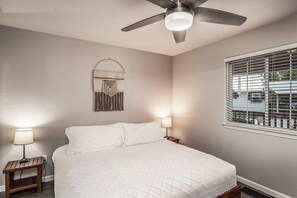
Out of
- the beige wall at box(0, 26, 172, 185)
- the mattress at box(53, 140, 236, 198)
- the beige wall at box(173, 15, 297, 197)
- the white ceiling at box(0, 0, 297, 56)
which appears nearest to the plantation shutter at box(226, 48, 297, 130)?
the beige wall at box(173, 15, 297, 197)

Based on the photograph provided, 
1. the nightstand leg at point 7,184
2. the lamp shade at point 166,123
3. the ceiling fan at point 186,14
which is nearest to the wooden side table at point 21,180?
the nightstand leg at point 7,184

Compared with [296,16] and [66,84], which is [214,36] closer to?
[296,16]

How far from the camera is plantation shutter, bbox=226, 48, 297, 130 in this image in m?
2.13

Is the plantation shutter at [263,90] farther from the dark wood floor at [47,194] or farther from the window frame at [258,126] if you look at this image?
the dark wood floor at [47,194]

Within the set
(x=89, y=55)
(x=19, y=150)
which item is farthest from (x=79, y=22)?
(x=19, y=150)

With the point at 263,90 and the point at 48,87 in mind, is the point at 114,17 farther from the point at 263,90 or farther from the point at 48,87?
the point at 263,90

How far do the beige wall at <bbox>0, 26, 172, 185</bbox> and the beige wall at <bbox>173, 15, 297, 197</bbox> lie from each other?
1.14m

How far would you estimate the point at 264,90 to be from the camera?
7.86 ft

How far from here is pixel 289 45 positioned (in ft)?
6.79

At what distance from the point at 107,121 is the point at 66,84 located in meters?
0.97

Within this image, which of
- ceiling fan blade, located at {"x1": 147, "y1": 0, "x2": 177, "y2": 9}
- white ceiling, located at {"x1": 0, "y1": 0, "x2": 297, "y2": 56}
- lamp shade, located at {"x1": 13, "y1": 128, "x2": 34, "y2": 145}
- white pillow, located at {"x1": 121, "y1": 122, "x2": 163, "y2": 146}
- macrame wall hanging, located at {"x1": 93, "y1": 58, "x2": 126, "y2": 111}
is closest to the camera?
ceiling fan blade, located at {"x1": 147, "y1": 0, "x2": 177, "y2": 9}

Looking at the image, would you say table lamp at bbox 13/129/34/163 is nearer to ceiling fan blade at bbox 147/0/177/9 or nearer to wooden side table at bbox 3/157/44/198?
wooden side table at bbox 3/157/44/198

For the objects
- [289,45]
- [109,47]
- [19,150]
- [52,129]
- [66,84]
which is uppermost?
[109,47]

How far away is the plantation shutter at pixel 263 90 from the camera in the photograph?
2135 millimetres
